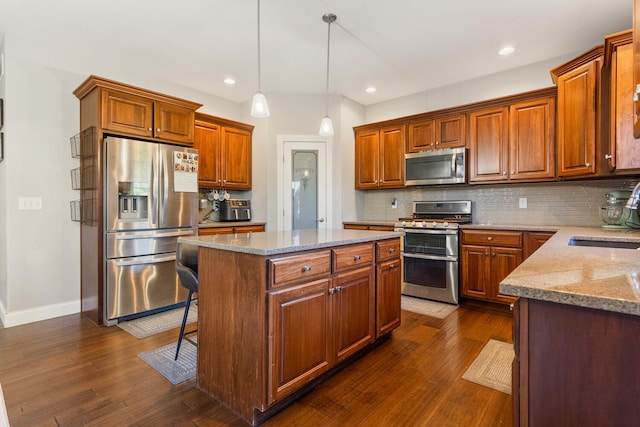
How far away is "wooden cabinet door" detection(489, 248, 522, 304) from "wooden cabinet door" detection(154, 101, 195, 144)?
3531 mm

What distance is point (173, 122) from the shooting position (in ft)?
11.5

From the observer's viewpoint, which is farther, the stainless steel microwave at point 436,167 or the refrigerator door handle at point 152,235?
the stainless steel microwave at point 436,167

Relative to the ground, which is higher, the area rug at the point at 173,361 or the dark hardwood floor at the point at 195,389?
the area rug at the point at 173,361

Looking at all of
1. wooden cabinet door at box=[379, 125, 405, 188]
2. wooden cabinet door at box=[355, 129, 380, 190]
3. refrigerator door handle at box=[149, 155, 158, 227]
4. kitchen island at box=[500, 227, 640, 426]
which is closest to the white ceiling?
wooden cabinet door at box=[379, 125, 405, 188]

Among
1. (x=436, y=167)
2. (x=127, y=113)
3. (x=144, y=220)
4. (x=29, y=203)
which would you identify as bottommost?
(x=144, y=220)

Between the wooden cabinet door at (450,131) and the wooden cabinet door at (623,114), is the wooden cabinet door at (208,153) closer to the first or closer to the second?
the wooden cabinet door at (450,131)

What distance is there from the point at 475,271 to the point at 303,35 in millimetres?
2973

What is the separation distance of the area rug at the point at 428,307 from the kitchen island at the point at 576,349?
2.50m

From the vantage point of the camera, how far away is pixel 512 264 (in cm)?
A: 331

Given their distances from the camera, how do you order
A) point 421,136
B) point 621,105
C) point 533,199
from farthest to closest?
point 421,136 → point 533,199 → point 621,105

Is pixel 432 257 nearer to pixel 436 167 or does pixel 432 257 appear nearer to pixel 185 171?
pixel 436 167

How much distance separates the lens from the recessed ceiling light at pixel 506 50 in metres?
3.29

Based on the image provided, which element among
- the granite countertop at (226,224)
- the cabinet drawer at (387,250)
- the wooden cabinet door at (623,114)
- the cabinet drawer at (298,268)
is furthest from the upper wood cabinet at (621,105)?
the granite countertop at (226,224)

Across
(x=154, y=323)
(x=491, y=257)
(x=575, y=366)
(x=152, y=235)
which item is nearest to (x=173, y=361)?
(x=154, y=323)
